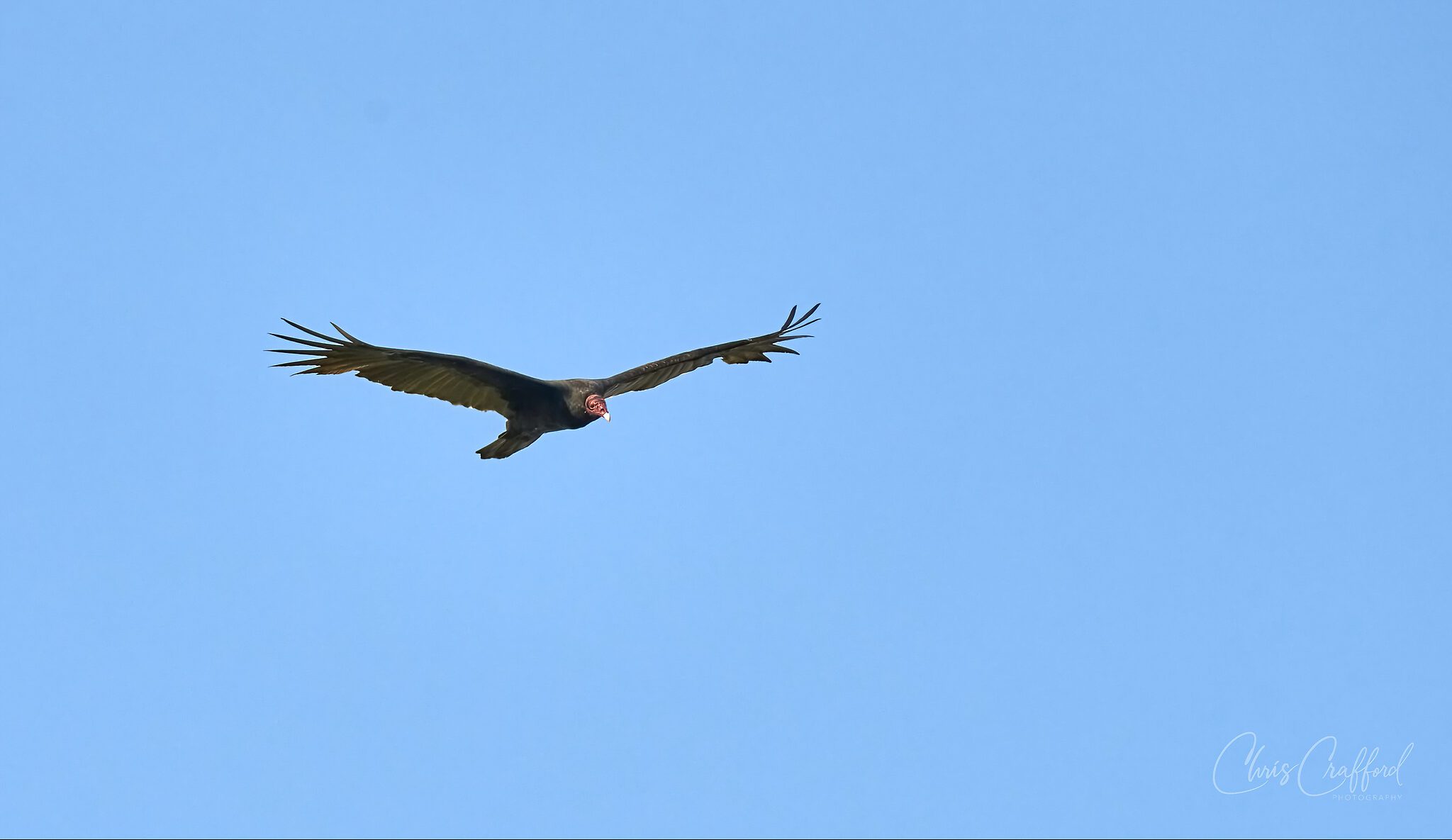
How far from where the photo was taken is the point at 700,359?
22.0 metres

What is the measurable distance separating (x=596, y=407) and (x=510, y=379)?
57.2 inches

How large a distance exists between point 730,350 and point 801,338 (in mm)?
1171

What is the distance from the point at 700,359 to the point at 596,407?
2426 millimetres

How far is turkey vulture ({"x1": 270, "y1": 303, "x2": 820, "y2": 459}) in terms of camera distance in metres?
17.9

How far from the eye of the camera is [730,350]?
21984 millimetres

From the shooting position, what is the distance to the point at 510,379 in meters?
19.5

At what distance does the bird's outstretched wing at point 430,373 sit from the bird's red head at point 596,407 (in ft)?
1.73

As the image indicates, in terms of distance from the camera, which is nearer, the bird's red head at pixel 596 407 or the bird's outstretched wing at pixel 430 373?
the bird's outstretched wing at pixel 430 373

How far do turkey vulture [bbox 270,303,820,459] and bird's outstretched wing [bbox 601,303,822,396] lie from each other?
0.04 feet

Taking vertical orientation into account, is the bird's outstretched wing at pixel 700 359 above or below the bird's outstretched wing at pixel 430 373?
above

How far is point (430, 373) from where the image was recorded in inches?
749

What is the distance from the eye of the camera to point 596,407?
801 inches

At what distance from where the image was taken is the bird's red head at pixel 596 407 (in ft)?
66.7

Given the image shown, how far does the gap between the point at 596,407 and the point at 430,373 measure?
260 cm
